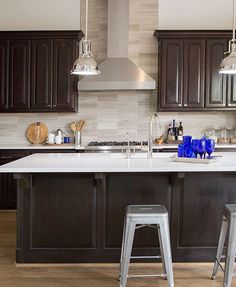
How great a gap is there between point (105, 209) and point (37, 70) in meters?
3.02

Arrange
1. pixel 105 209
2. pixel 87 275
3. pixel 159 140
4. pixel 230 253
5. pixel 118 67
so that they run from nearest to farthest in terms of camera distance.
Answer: pixel 230 253 < pixel 87 275 < pixel 105 209 < pixel 118 67 < pixel 159 140

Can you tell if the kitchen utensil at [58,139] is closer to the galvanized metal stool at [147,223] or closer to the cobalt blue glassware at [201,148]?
the cobalt blue glassware at [201,148]

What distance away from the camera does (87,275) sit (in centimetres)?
314

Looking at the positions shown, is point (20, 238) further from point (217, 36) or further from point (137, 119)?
point (217, 36)

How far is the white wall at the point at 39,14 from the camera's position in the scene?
19.7ft

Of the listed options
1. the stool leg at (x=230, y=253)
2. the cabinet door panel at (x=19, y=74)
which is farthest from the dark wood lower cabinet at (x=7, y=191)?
the stool leg at (x=230, y=253)

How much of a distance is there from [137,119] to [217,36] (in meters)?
1.72

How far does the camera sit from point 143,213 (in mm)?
2699

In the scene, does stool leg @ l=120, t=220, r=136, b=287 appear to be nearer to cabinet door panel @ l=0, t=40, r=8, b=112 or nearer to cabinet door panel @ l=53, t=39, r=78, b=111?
cabinet door panel @ l=53, t=39, r=78, b=111

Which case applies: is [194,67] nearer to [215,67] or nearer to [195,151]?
[215,67]

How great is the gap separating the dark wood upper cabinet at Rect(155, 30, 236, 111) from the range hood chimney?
38cm

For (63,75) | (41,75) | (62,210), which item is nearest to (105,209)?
(62,210)

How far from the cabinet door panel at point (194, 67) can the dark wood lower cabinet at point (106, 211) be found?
249cm

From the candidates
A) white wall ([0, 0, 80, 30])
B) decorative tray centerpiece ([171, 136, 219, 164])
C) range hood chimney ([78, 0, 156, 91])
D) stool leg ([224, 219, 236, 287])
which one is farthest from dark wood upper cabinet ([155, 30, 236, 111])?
stool leg ([224, 219, 236, 287])
